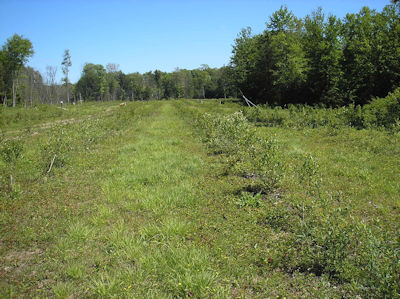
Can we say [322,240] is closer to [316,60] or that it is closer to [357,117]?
[357,117]

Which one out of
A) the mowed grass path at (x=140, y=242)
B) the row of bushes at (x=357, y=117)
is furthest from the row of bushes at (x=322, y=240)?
the row of bushes at (x=357, y=117)

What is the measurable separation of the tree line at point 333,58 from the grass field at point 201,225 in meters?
27.4

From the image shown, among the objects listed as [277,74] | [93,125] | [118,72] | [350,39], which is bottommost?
[93,125]

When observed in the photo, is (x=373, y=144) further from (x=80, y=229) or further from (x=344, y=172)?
(x=80, y=229)

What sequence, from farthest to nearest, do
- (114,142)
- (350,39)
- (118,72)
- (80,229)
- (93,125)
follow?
(118,72) → (350,39) → (93,125) → (114,142) → (80,229)

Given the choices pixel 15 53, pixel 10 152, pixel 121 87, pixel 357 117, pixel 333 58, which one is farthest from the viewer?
pixel 121 87

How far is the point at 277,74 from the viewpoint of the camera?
1580 inches

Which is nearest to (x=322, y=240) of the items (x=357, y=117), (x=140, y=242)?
(x=140, y=242)

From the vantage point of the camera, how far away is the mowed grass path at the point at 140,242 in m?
3.84

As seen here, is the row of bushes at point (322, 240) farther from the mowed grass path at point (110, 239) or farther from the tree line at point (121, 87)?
the tree line at point (121, 87)

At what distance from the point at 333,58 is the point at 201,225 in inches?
1474

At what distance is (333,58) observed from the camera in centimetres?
3628

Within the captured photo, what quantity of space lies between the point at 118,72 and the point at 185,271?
131m

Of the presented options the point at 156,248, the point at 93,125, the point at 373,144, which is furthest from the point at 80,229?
the point at 93,125
